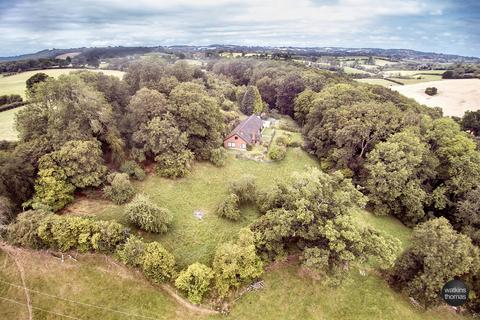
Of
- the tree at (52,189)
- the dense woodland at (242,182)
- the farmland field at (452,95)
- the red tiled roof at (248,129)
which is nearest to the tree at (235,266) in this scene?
the dense woodland at (242,182)

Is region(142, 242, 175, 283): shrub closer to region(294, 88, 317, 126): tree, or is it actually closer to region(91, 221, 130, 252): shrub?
region(91, 221, 130, 252): shrub

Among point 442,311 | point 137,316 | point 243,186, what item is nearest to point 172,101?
point 243,186

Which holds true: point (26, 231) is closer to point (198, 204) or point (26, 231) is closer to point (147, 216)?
point (147, 216)

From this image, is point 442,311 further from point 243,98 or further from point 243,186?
point 243,98

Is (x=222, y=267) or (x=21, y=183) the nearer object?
(x=222, y=267)

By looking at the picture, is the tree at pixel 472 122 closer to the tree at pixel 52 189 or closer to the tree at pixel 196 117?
the tree at pixel 196 117

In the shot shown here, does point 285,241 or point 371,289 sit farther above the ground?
point 285,241
